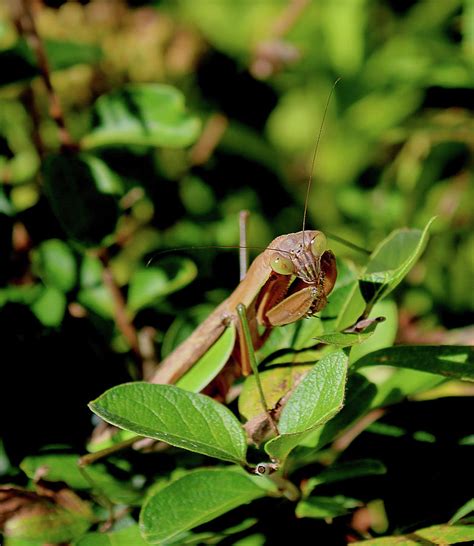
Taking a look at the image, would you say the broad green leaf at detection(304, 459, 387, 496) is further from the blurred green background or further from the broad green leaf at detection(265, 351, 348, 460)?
the blurred green background

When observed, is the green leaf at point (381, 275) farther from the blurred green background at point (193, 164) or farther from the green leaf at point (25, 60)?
the green leaf at point (25, 60)

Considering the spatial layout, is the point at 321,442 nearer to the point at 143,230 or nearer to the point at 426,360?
the point at 426,360

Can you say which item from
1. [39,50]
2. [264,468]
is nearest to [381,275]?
[264,468]

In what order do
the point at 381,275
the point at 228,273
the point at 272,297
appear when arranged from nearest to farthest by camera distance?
the point at 381,275 < the point at 272,297 < the point at 228,273

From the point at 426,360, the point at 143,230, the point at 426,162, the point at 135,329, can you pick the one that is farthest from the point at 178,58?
the point at 426,360

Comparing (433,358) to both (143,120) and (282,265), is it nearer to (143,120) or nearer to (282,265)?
(282,265)

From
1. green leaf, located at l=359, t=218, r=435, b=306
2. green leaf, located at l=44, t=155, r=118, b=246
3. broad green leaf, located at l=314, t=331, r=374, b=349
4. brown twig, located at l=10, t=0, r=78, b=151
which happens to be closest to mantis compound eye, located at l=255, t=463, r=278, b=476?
broad green leaf, located at l=314, t=331, r=374, b=349
